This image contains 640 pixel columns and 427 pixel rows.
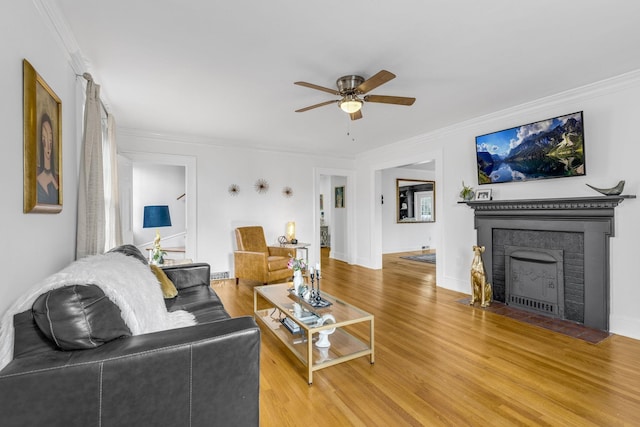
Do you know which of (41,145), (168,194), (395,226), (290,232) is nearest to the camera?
(41,145)

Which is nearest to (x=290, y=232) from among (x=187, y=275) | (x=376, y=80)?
(x=187, y=275)

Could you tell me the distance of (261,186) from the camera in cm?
558

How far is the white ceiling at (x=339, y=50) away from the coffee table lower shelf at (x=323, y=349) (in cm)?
210

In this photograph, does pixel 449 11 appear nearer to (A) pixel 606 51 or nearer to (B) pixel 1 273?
(A) pixel 606 51

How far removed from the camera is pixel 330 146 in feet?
18.5

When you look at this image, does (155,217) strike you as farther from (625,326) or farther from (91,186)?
(625,326)

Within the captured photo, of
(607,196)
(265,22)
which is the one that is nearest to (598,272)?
(607,196)

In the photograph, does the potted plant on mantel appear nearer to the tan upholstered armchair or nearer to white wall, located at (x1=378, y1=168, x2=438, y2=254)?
the tan upholstered armchair

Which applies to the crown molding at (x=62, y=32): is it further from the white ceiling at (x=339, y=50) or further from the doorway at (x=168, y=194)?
the doorway at (x=168, y=194)

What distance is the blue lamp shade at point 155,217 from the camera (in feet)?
14.2

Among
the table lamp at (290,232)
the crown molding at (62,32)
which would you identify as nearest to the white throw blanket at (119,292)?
the crown molding at (62,32)

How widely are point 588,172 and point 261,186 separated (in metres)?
4.59

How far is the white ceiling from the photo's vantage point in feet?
6.23

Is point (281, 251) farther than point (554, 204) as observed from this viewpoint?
Yes
